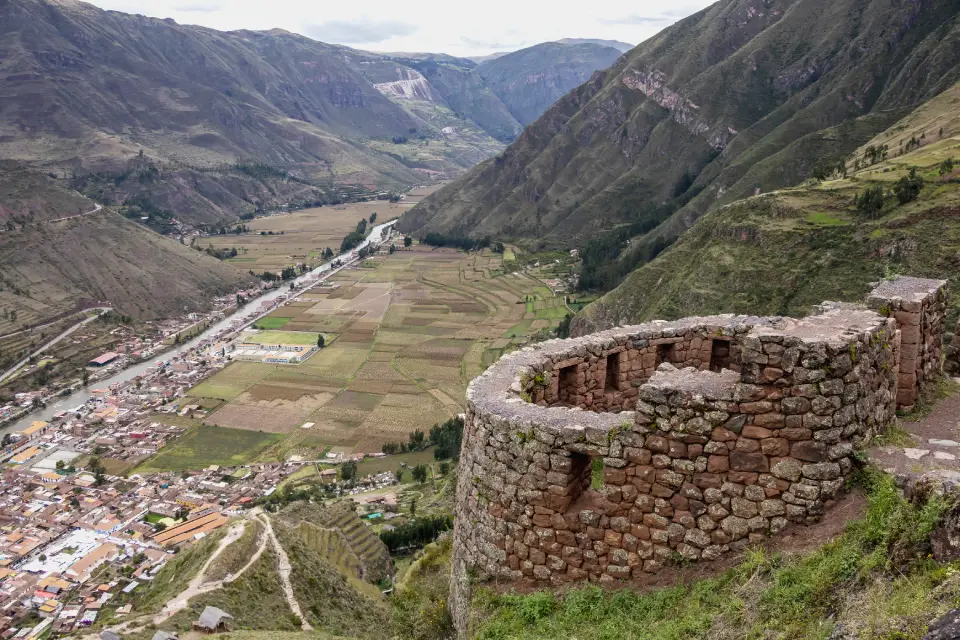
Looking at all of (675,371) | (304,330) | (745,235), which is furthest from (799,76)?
(675,371)

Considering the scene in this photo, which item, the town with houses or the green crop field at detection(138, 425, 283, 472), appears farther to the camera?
the green crop field at detection(138, 425, 283, 472)

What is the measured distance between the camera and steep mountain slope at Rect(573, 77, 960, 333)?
60.5m

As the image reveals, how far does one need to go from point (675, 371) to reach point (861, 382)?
2.50m

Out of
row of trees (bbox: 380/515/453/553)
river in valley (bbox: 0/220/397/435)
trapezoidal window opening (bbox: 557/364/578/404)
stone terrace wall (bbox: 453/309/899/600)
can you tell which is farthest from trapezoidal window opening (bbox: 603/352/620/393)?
river in valley (bbox: 0/220/397/435)

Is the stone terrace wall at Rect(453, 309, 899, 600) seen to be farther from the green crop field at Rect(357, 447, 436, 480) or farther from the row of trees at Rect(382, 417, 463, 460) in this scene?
the green crop field at Rect(357, 447, 436, 480)

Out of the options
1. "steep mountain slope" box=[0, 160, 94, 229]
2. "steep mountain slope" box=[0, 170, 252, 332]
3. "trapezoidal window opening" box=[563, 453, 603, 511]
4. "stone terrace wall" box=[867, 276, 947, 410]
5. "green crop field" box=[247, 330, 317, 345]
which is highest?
"steep mountain slope" box=[0, 160, 94, 229]

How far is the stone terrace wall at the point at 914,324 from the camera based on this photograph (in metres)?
10.8

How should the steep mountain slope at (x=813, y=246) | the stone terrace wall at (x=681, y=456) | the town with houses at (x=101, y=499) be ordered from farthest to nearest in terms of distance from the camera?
1. the steep mountain slope at (x=813, y=246)
2. the town with houses at (x=101, y=499)
3. the stone terrace wall at (x=681, y=456)

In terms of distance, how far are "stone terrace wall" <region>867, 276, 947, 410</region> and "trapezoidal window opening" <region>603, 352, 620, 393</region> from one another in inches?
182

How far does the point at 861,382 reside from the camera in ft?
30.1

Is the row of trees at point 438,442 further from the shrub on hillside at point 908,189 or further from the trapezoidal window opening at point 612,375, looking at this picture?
the trapezoidal window opening at point 612,375

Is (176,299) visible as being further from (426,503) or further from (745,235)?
(745,235)

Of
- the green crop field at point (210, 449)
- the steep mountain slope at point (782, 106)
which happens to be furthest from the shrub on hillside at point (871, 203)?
the green crop field at point (210, 449)

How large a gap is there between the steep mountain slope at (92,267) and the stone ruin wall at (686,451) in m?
138
